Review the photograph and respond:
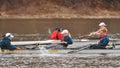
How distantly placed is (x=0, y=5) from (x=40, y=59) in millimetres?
56720

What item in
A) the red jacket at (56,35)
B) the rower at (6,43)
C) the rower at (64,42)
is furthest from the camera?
the red jacket at (56,35)

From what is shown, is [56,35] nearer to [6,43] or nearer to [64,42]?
[64,42]

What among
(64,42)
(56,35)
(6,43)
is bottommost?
(64,42)

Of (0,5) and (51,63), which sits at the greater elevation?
(0,5)

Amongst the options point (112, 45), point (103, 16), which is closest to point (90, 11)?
point (103, 16)

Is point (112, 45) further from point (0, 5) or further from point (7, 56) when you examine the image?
→ point (0, 5)

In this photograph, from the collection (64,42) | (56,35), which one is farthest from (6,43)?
(56,35)

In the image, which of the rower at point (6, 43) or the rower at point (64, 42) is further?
the rower at point (64, 42)

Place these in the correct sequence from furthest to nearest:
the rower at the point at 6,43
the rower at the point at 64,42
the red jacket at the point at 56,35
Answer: the red jacket at the point at 56,35
the rower at the point at 64,42
the rower at the point at 6,43

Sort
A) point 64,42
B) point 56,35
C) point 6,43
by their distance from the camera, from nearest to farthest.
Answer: point 6,43 → point 64,42 → point 56,35

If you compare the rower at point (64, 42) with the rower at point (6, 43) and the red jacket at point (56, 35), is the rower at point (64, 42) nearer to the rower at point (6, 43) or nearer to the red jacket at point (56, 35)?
the red jacket at point (56, 35)

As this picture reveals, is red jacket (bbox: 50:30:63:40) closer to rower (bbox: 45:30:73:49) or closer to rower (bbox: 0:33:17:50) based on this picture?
rower (bbox: 45:30:73:49)

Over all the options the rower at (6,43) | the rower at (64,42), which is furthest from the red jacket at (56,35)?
the rower at (6,43)

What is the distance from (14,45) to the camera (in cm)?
3638
